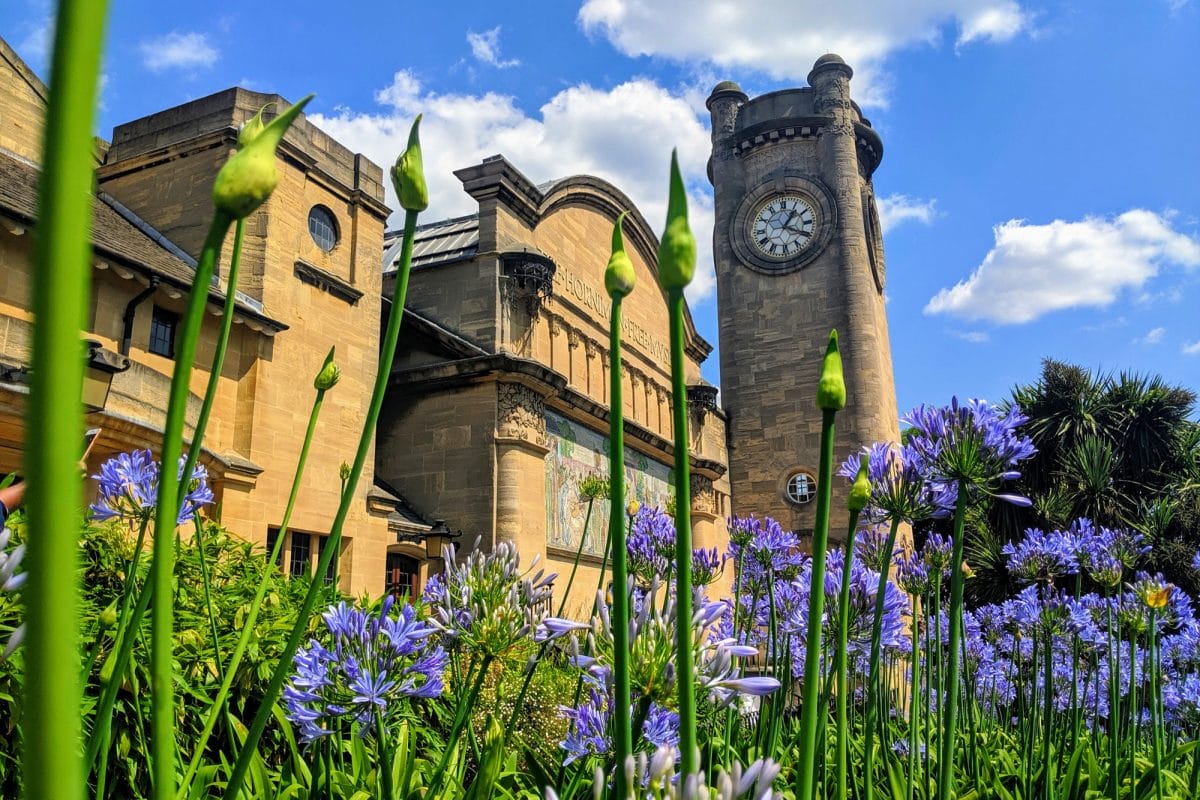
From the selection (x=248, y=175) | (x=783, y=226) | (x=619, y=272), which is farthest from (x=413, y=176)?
(x=783, y=226)

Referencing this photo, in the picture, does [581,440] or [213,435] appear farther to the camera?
[581,440]

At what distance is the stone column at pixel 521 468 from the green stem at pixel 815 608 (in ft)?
49.6

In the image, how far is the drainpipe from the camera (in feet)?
36.0

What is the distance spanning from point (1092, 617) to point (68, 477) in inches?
222

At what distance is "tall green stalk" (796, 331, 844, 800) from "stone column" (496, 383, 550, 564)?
15137mm

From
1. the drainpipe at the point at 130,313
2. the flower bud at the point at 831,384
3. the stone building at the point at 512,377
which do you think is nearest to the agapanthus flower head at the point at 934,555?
the flower bud at the point at 831,384

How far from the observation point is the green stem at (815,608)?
873mm

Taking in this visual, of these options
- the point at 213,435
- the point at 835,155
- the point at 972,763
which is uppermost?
the point at 835,155

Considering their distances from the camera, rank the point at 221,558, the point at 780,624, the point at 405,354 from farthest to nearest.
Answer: the point at 405,354 → the point at 221,558 → the point at 780,624

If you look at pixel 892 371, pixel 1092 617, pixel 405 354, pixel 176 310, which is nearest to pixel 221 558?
pixel 1092 617

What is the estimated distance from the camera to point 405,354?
18.3m

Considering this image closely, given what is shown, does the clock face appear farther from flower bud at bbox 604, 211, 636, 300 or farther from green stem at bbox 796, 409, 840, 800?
flower bud at bbox 604, 211, 636, 300

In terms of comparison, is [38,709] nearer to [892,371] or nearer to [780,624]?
[780,624]

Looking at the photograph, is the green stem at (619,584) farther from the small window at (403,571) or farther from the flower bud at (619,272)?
the small window at (403,571)
